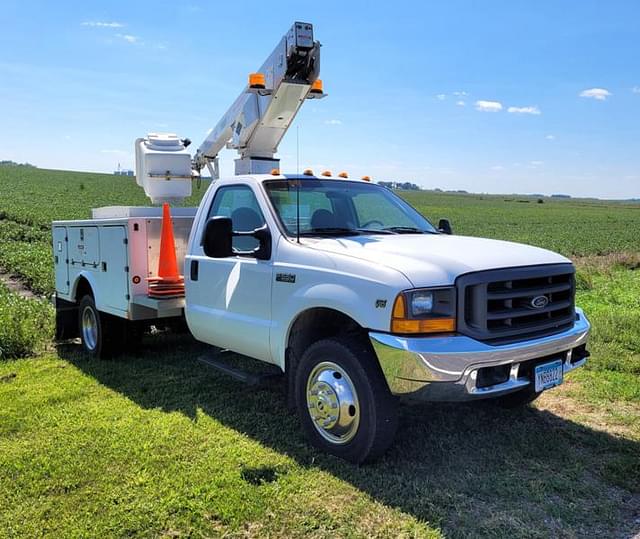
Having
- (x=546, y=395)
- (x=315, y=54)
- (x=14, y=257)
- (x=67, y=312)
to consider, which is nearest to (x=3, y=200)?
(x=14, y=257)

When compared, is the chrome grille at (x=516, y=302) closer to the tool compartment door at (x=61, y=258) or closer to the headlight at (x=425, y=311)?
the headlight at (x=425, y=311)

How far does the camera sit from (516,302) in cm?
400

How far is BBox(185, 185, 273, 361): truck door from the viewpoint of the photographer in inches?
188

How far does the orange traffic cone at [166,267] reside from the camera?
Answer: 6.02 m

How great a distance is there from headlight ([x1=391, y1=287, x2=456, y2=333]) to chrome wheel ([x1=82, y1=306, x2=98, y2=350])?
4.65 meters

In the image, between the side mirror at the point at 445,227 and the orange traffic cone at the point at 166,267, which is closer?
the side mirror at the point at 445,227

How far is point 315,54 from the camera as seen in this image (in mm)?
6492

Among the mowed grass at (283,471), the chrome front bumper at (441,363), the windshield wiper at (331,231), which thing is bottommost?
the mowed grass at (283,471)

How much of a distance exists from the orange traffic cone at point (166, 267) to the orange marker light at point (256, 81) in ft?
5.78

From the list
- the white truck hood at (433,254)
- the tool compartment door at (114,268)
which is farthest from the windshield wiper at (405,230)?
the tool compartment door at (114,268)

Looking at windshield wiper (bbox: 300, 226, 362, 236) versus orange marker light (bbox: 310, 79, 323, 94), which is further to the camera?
orange marker light (bbox: 310, 79, 323, 94)

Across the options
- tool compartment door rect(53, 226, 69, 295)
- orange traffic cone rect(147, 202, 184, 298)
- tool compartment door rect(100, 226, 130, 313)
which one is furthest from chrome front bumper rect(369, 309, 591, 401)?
tool compartment door rect(53, 226, 69, 295)

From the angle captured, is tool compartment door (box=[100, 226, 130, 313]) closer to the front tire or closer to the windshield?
the windshield

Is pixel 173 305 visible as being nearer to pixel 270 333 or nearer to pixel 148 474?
pixel 270 333
